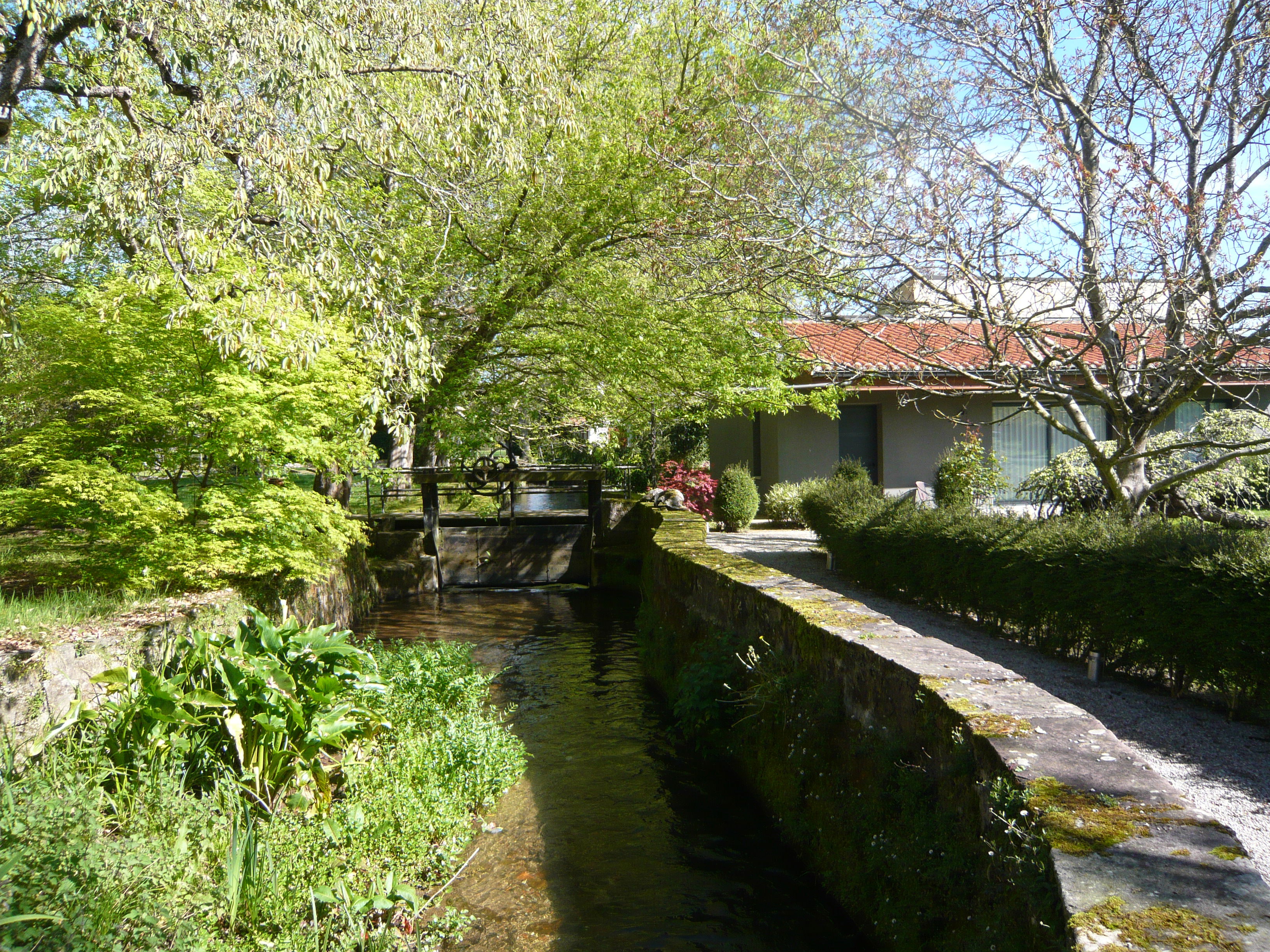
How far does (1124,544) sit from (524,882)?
4833 millimetres

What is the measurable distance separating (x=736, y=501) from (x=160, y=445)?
10.8 meters

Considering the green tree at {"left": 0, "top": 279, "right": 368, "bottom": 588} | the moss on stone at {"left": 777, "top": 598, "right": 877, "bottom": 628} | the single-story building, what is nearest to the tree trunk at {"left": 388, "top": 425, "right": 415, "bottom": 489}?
the single-story building

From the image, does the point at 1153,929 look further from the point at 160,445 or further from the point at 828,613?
the point at 160,445

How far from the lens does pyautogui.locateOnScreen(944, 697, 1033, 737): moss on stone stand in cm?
375

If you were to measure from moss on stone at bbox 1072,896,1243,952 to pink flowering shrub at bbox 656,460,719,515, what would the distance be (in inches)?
613

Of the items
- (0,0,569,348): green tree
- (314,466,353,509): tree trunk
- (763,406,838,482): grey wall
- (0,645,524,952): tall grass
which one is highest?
(0,0,569,348): green tree

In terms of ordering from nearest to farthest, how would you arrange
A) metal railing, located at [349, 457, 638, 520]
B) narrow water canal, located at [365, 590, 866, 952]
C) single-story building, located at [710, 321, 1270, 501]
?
1. narrow water canal, located at [365, 590, 866, 952]
2. metal railing, located at [349, 457, 638, 520]
3. single-story building, located at [710, 321, 1270, 501]

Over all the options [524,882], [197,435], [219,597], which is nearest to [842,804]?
[524,882]

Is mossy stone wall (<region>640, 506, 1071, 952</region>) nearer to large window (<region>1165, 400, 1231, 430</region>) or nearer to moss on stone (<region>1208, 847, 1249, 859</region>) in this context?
moss on stone (<region>1208, 847, 1249, 859</region>)

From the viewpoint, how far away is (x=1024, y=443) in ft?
65.0

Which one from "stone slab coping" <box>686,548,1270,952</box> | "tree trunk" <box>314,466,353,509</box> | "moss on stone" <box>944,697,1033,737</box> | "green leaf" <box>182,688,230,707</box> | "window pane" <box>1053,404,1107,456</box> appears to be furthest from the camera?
"window pane" <box>1053,404,1107,456</box>

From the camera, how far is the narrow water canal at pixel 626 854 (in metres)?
4.98

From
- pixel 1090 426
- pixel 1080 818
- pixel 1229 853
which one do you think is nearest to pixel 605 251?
pixel 1090 426

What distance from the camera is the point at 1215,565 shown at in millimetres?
5664
